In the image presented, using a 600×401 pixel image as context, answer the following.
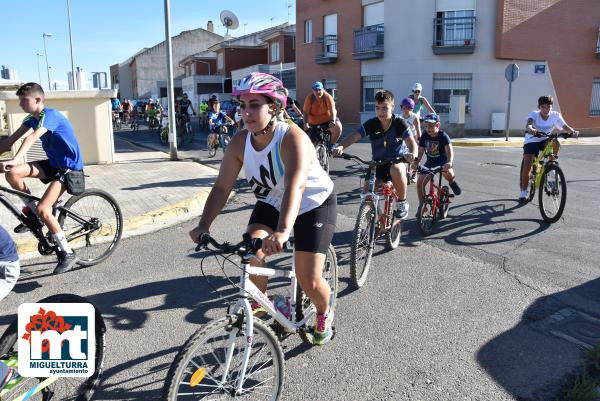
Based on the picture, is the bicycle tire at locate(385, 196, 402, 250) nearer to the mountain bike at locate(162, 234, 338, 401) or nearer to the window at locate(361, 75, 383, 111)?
the mountain bike at locate(162, 234, 338, 401)

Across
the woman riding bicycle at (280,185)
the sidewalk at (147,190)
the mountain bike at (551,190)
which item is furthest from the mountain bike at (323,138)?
the woman riding bicycle at (280,185)

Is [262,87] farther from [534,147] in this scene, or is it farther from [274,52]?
[274,52]

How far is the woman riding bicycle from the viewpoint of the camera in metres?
2.94

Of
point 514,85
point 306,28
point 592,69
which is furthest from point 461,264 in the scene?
→ point 306,28

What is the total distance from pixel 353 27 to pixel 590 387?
27668 mm

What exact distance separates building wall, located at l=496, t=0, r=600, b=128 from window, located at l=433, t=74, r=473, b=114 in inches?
77.2

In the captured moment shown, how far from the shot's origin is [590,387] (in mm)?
3191

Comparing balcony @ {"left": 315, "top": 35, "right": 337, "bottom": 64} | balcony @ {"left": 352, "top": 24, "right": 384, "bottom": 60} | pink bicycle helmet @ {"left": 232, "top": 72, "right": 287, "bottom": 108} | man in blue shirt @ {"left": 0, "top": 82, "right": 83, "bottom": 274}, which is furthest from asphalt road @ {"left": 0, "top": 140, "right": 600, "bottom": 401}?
balcony @ {"left": 315, "top": 35, "right": 337, "bottom": 64}

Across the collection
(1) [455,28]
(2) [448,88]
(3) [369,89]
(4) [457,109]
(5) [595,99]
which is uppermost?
(1) [455,28]

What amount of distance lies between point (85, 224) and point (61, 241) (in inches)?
20.6

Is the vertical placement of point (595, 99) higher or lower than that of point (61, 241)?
higher

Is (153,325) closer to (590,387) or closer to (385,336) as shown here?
(385,336)

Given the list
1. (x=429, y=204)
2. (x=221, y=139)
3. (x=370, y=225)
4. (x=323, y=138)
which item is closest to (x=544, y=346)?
(x=370, y=225)

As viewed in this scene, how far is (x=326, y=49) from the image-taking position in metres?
30.7
